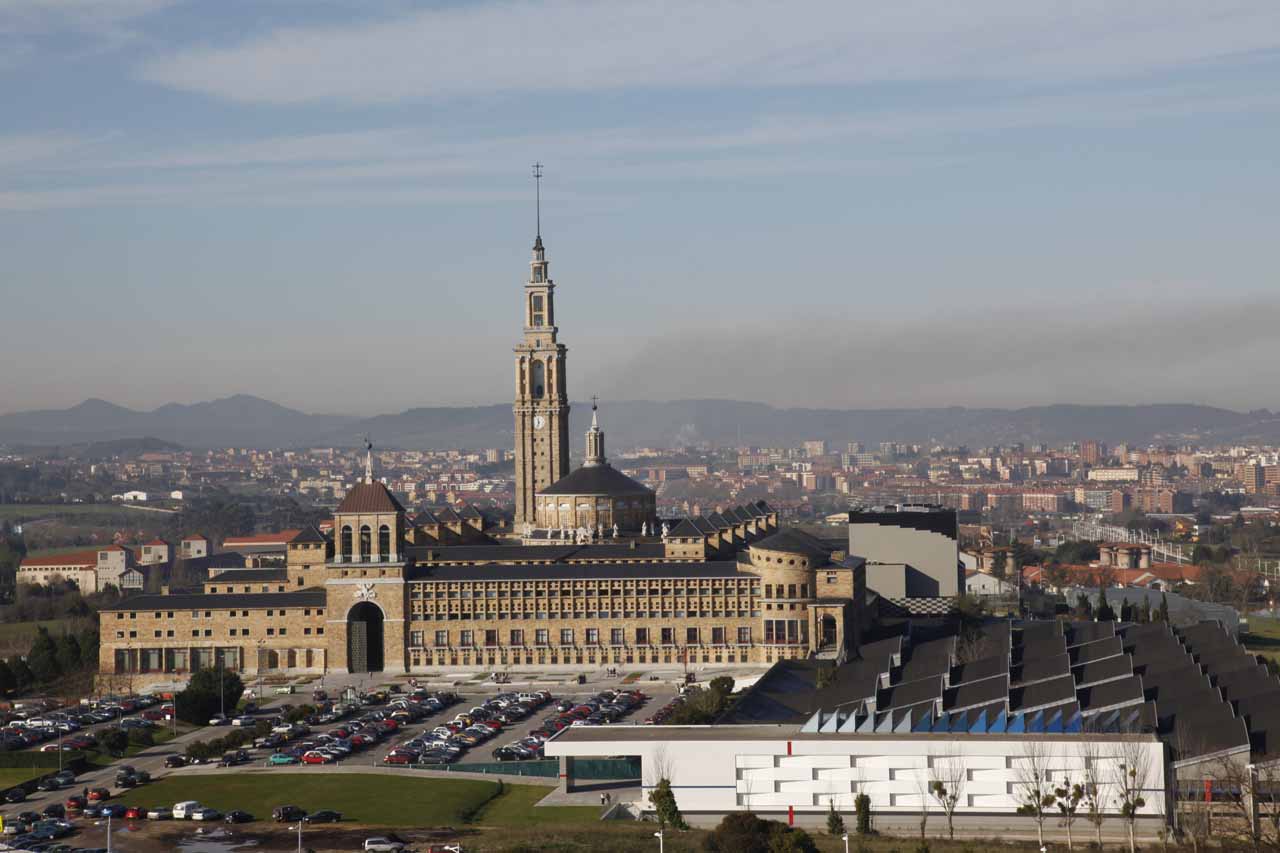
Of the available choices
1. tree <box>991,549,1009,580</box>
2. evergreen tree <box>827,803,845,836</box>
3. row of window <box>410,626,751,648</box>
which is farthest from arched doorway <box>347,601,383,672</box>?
tree <box>991,549,1009,580</box>

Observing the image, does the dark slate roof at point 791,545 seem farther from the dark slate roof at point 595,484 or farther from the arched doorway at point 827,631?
the dark slate roof at point 595,484

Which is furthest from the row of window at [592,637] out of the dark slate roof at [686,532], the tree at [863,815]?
the tree at [863,815]

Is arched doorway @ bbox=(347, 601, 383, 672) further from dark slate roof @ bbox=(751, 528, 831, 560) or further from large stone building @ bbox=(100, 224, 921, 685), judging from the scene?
dark slate roof @ bbox=(751, 528, 831, 560)

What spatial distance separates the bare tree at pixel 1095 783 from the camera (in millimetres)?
50969

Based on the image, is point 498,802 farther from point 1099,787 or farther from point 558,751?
point 1099,787

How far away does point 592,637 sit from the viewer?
89.9m

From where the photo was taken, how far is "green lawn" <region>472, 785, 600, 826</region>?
54.5 meters

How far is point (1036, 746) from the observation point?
53438 mm

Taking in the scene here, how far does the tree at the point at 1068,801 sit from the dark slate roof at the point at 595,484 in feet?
177

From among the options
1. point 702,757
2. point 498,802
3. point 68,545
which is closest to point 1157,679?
point 702,757

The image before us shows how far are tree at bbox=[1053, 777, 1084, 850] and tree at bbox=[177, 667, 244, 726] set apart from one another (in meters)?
37.2

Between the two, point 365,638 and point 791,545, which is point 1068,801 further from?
point 365,638

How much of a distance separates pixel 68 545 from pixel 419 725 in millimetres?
133534

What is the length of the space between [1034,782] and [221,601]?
4918cm
